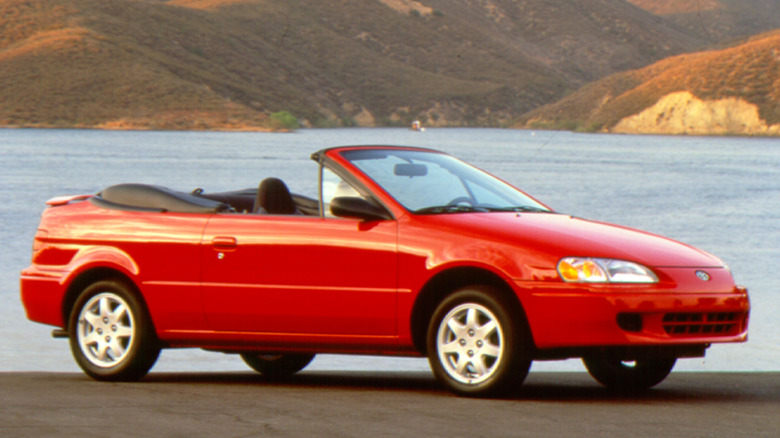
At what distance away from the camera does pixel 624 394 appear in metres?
7.77

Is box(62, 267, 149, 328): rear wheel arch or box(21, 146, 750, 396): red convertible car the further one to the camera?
box(62, 267, 149, 328): rear wheel arch

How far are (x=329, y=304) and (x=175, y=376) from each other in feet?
6.32

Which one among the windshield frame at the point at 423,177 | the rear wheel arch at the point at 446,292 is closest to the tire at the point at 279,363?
the windshield frame at the point at 423,177

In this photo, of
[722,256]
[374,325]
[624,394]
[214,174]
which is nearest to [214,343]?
[374,325]

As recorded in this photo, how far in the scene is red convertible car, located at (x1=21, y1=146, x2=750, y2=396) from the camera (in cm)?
692

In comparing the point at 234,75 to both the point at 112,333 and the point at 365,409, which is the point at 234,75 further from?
the point at 365,409

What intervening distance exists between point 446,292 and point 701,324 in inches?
53.0

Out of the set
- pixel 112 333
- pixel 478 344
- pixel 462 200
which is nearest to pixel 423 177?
pixel 462 200

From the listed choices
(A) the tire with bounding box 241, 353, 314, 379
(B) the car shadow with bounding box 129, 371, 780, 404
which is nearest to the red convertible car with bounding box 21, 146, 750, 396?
(B) the car shadow with bounding box 129, 371, 780, 404

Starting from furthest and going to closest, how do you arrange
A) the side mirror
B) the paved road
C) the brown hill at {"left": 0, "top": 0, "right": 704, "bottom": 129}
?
the brown hill at {"left": 0, "top": 0, "right": 704, "bottom": 129} < the side mirror < the paved road

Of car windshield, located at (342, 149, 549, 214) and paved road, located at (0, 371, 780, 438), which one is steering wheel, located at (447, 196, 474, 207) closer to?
car windshield, located at (342, 149, 549, 214)

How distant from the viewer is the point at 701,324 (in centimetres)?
705

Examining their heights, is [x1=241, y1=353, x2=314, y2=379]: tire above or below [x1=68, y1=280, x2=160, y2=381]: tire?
below

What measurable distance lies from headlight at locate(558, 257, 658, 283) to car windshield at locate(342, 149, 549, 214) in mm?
857
